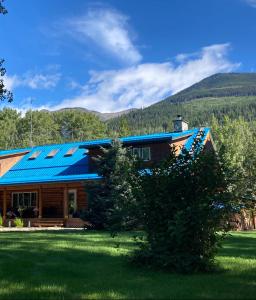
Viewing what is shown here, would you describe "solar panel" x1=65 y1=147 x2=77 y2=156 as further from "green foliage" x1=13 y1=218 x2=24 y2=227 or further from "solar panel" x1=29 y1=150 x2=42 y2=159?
"green foliage" x1=13 y1=218 x2=24 y2=227

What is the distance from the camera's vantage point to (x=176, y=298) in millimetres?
6562

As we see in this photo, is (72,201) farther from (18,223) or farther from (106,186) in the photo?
(106,186)

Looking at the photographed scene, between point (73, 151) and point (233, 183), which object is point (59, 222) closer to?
point (73, 151)

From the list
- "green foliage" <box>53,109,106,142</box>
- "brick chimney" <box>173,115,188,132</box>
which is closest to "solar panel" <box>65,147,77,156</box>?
"brick chimney" <box>173,115,188,132</box>

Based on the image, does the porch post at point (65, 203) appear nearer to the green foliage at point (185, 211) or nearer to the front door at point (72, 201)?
the front door at point (72, 201)

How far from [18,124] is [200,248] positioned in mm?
88992

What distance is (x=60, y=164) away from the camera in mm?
33656

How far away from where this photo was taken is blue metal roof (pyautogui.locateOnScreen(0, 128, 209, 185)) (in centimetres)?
2988

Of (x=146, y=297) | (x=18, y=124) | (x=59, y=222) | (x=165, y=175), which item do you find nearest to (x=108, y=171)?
(x=59, y=222)

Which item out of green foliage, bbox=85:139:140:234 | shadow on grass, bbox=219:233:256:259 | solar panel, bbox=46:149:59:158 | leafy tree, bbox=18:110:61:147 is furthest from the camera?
leafy tree, bbox=18:110:61:147

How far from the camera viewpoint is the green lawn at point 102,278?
22.5 feet

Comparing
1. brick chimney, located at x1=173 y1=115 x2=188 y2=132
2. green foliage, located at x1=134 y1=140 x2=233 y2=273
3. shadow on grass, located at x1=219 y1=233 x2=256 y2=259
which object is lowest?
shadow on grass, located at x1=219 y1=233 x2=256 y2=259

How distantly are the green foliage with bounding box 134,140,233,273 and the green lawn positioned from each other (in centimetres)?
40

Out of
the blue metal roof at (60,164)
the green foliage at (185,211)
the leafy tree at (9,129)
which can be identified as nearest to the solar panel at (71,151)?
the blue metal roof at (60,164)
